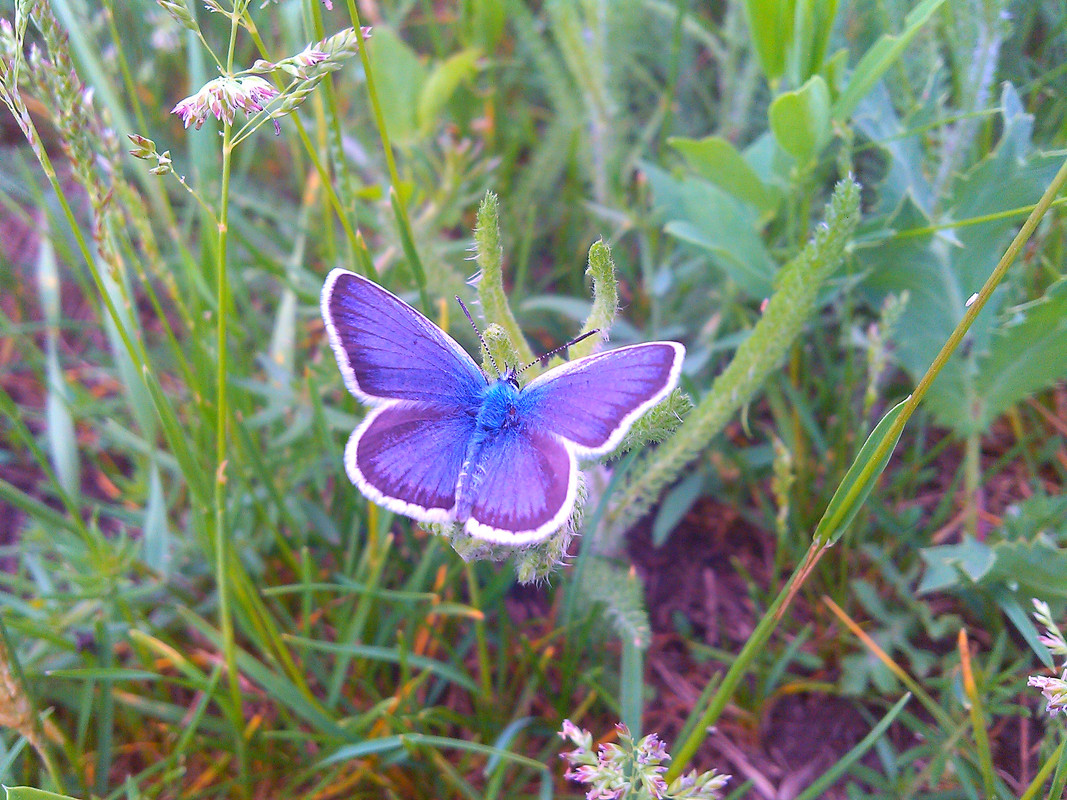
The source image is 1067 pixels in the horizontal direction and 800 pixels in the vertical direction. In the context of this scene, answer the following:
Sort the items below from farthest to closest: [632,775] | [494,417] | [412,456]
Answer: [494,417], [412,456], [632,775]

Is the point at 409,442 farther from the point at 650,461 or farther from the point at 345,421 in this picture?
the point at 345,421

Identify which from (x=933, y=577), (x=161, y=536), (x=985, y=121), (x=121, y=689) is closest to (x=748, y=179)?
(x=985, y=121)

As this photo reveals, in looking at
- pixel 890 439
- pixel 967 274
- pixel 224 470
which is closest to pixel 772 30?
pixel 967 274

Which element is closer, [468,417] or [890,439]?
[890,439]

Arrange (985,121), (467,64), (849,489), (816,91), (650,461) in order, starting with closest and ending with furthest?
(849,489)
(816,91)
(650,461)
(985,121)
(467,64)

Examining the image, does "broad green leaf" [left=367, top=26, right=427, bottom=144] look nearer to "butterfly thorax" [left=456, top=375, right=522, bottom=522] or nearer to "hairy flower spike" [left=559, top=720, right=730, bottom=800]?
"butterfly thorax" [left=456, top=375, right=522, bottom=522]

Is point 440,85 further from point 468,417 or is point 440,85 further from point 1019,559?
point 1019,559
